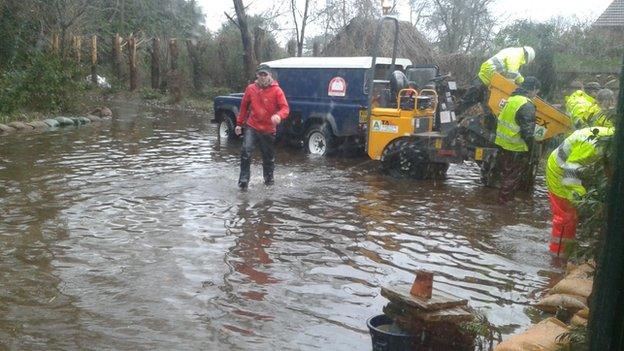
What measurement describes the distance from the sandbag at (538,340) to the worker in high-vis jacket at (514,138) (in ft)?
17.8

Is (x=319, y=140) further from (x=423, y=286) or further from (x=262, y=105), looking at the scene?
(x=423, y=286)

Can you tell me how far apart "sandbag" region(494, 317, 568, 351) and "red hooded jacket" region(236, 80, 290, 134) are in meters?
6.28

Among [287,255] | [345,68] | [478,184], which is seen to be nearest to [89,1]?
[345,68]

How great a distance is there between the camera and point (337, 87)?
13.2 meters

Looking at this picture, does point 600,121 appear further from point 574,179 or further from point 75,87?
point 75,87

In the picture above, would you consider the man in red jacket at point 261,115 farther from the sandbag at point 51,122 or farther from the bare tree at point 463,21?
the bare tree at point 463,21

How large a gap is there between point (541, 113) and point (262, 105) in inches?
163

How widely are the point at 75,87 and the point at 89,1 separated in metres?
8.72

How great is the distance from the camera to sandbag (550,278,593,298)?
190 inches

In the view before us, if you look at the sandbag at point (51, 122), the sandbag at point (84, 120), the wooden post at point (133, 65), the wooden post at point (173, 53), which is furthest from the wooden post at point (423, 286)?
the wooden post at point (133, 65)

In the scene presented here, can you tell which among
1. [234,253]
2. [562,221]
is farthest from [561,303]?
[234,253]

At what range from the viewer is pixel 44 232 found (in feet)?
23.1

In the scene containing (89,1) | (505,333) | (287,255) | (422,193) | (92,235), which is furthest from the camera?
(89,1)

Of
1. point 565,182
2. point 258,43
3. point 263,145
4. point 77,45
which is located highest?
point 258,43
